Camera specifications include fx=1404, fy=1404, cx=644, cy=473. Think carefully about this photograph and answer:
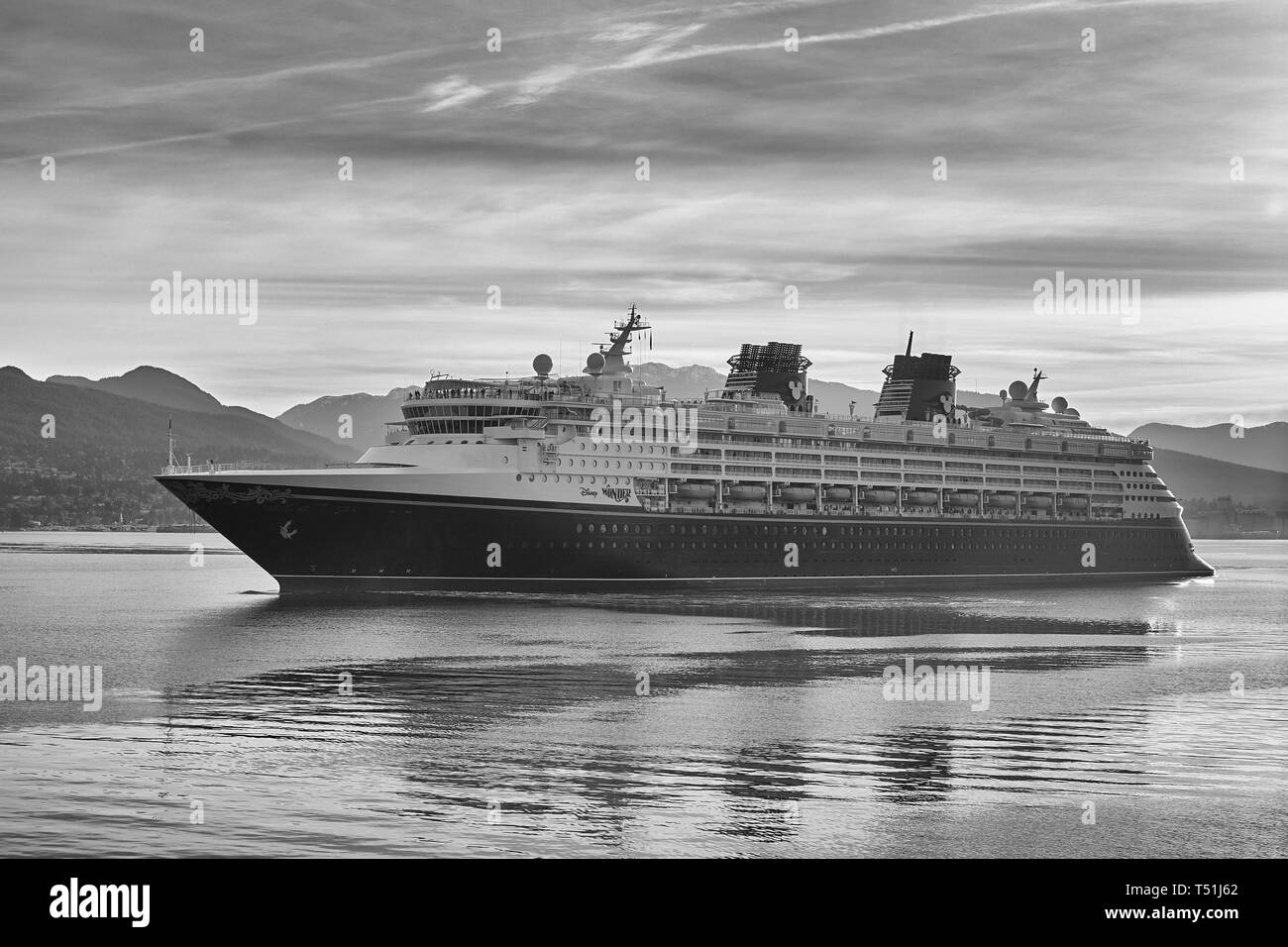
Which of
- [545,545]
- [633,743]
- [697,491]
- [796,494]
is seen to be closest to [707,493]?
[697,491]

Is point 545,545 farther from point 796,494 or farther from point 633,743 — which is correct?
point 633,743

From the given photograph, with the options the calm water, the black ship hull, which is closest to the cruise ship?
the black ship hull

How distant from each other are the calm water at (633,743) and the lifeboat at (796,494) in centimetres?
3144

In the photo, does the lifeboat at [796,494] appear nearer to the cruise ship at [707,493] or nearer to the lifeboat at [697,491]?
the cruise ship at [707,493]

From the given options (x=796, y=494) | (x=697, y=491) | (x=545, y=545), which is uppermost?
(x=697, y=491)

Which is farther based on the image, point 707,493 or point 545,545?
point 707,493

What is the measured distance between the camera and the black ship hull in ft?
233

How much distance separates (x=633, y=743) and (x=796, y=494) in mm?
62983

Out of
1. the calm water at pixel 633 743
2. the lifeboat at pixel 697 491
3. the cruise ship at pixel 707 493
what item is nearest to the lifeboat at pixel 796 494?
the cruise ship at pixel 707 493

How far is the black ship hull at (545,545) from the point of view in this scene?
7106cm

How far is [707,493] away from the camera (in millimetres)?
85500
